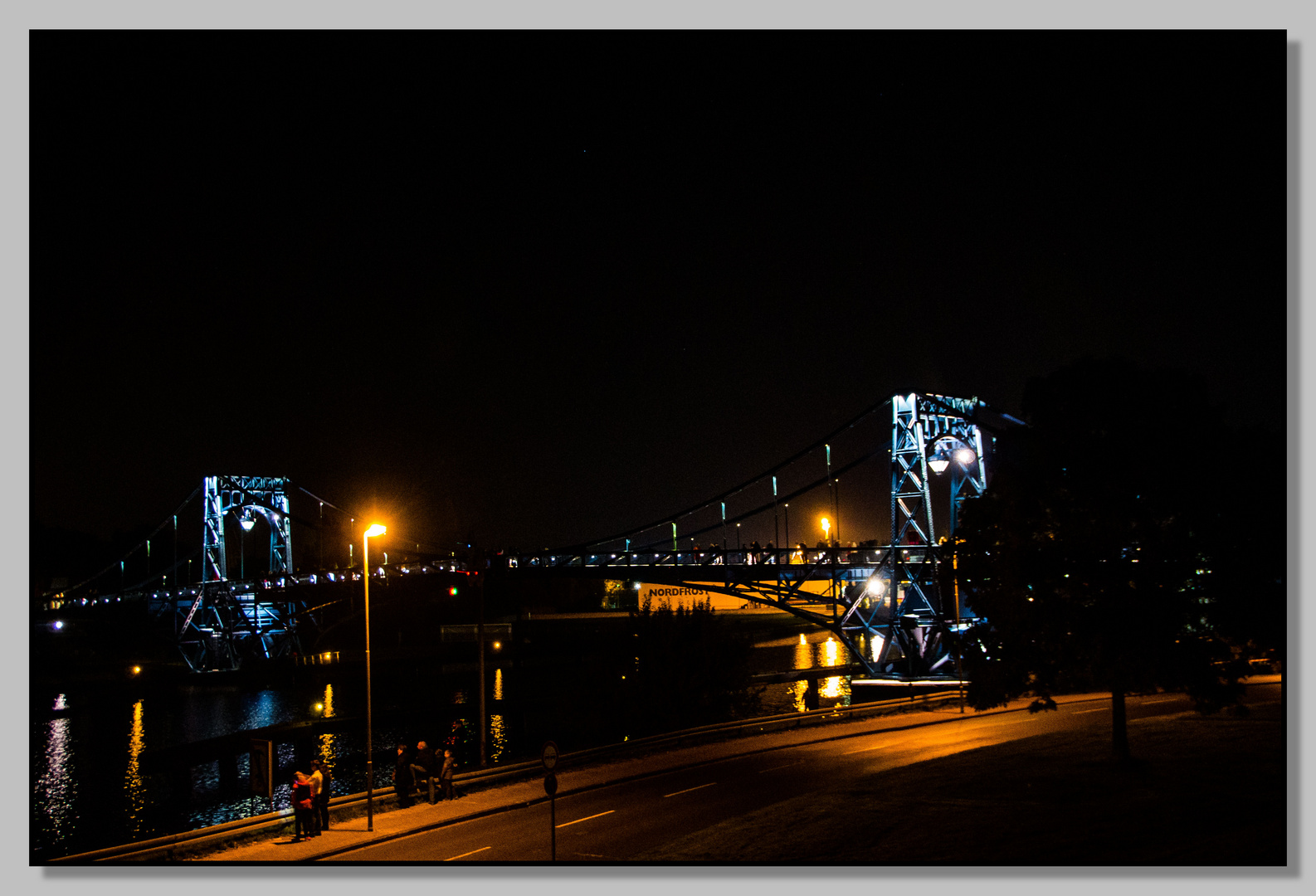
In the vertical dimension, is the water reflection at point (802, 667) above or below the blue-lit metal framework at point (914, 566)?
below

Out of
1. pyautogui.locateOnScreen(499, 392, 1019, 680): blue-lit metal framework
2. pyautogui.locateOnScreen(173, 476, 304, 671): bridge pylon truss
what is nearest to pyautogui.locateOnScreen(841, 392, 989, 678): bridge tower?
pyautogui.locateOnScreen(499, 392, 1019, 680): blue-lit metal framework

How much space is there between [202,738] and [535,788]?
4422 centimetres

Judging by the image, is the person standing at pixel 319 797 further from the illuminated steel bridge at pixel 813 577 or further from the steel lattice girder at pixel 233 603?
the steel lattice girder at pixel 233 603

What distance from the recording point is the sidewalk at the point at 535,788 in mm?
21266

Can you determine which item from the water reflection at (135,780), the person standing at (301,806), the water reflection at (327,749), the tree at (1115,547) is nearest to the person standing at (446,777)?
the person standing at (301,806)

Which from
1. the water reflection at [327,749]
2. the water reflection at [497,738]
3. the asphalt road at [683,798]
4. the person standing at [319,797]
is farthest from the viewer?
the water reflection at [497,738]

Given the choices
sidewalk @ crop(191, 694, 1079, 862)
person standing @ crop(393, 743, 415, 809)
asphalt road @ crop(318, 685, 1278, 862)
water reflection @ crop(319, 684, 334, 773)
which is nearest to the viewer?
asphalt road @ crop(318, 685, 1278, 862)

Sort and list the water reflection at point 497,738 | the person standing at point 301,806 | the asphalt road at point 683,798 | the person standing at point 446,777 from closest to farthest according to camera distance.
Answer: the asphalt road at point 683,798 → the person standing at point 301,806 → the person standing at point 446,777 → the water reflection at point 497,738

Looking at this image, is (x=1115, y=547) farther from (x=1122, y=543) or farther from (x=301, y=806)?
(x=301, y=806)

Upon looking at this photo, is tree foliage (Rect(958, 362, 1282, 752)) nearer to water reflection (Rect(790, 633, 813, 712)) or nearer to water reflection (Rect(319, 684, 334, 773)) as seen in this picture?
water reflection (Rect(319, 684, 334, 773))

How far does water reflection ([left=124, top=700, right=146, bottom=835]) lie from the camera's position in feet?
134

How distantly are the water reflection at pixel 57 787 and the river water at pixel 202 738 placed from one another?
87mm

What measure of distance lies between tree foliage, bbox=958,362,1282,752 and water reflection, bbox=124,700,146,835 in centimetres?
3111

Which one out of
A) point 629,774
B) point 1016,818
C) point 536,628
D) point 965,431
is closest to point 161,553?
point 536,628
